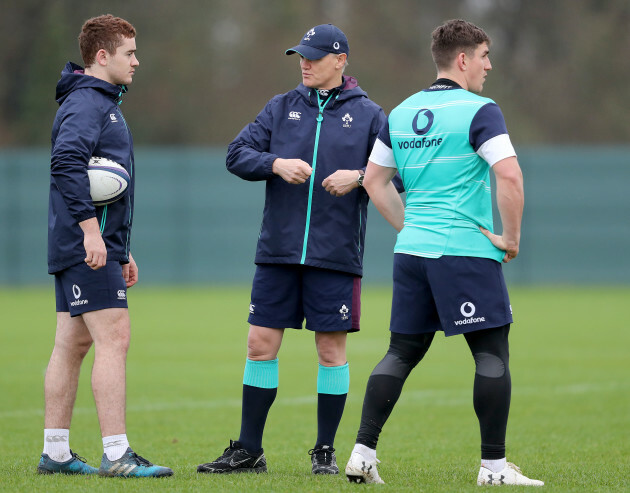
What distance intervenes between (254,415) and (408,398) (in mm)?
3685

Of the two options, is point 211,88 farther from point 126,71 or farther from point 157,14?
point 126,71

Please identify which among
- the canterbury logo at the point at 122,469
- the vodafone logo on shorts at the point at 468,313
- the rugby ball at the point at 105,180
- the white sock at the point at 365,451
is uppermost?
the rugby ball at the point at 105,180

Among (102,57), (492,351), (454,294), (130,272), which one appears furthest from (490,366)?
(102,57)

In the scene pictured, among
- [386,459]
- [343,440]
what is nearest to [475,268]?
[386,459]

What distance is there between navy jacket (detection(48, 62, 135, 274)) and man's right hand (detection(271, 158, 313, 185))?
80 centimetres

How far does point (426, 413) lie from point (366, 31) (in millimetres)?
27572

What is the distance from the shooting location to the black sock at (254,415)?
5.82 meters

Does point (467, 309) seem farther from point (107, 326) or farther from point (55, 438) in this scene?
point (55, 438)

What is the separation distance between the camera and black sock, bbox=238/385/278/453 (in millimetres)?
5820

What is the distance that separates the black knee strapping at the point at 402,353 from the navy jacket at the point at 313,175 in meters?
0.63

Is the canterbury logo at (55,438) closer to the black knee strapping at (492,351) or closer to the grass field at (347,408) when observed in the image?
the grass field at (347,408)

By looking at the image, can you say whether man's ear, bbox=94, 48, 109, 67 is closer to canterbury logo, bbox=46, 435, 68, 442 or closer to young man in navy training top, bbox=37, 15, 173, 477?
young man in navy training top, bbox=37, 15, 173, 477

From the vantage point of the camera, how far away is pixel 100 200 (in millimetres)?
5480

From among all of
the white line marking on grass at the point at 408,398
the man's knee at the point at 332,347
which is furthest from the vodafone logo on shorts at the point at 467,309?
the white line marking on grass at the point at 408,398
